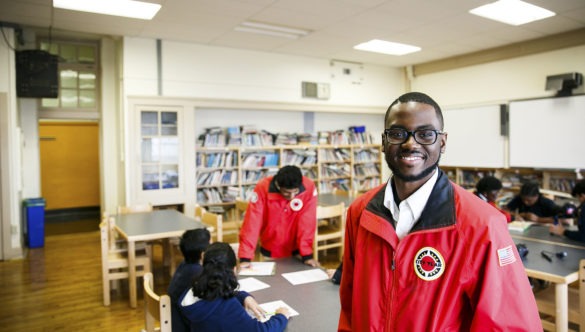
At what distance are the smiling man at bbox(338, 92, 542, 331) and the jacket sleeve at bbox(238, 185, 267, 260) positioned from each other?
1.59 metres

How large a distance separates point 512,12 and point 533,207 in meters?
2.32

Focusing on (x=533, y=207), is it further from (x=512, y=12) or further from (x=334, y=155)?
(x=334, y=155)

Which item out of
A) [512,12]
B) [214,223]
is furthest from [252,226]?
[512,12]

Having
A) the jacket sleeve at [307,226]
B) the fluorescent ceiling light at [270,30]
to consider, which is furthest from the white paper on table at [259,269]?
the fluorescent ceiling light at [270,30]

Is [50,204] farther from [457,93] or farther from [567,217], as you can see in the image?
[567,217]

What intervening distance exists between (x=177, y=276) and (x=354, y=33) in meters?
4.38

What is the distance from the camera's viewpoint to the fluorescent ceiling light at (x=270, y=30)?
5274 millimetres

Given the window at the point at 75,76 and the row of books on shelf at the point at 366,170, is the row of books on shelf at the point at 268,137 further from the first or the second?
the window at the point at 75,76

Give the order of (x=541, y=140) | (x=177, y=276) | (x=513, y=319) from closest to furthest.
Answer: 1. (x=513, y=319)
2. (x=177, y=276)
3. (x=541, y=140)

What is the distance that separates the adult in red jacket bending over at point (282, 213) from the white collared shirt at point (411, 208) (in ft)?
5.61

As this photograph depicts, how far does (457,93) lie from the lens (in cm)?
731

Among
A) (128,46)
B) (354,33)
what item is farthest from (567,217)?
(128,46)

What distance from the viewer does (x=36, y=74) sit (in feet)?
18.2

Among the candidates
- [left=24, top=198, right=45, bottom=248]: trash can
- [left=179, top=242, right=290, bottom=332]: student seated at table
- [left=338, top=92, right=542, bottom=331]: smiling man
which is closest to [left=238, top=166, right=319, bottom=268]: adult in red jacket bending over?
[left=179, top=242, right=290, bottom=332]: student seated at table
